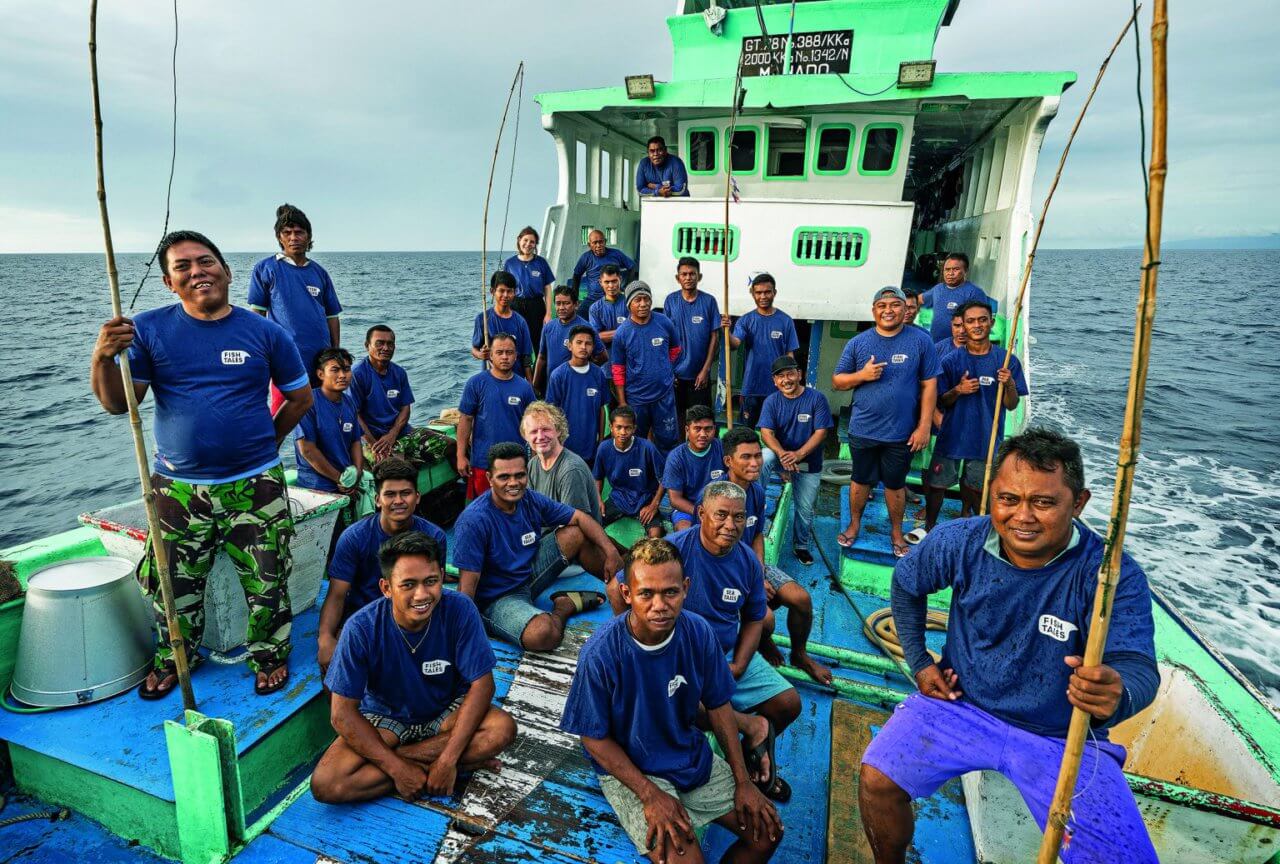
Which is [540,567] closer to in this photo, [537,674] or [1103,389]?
[537,674]

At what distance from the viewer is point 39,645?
3160 millimetres

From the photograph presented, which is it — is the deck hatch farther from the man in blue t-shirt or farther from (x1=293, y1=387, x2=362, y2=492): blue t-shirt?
(x1=293, y1=387, x2=362, y2=492): blue t-shirt

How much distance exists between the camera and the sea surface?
26.5 feet

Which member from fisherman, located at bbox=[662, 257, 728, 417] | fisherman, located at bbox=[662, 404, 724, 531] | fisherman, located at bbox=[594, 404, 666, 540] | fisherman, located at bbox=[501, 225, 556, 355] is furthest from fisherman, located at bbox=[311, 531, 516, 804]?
fisherman, located at bbox=[501, 225, 556, 355]

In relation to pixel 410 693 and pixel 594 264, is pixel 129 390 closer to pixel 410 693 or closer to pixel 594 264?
pixel 410 693

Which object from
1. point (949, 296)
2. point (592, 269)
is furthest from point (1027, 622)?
point (592, 269)

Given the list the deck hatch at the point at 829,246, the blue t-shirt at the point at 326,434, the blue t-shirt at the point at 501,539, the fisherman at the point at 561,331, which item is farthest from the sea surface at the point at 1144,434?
the blue t-shirt at the point at 326,434

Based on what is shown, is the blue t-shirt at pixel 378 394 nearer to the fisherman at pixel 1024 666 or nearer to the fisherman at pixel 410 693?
the fisherman at pixel 410 693

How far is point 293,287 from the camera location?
4859 mm

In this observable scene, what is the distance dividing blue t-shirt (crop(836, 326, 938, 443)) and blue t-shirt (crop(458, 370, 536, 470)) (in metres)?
2.61

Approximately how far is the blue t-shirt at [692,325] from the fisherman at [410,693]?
13.2ft

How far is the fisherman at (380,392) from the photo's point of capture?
16.9 feet

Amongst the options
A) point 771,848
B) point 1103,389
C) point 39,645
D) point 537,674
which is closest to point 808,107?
point 537,674

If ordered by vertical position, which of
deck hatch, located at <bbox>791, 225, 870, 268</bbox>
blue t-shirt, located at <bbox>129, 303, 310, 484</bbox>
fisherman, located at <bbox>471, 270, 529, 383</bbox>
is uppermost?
deck hatch, located at <bbox>791, 225, 870, 268</bbox>
